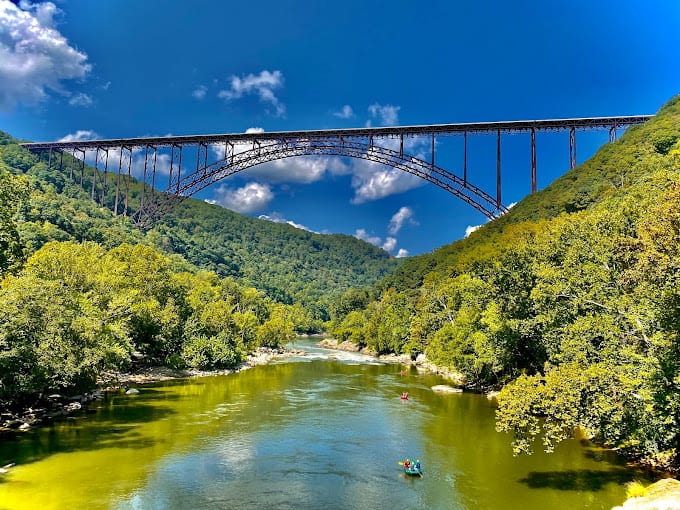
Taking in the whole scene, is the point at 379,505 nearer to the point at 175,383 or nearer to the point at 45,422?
the point at 45,422

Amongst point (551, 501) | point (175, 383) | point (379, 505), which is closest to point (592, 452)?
point (551, 501)

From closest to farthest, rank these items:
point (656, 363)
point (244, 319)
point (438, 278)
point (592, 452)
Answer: point (656, 363), point (592, 452), point (244, 319), point (438, 278)

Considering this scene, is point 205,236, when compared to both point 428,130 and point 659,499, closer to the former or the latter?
point 428,130

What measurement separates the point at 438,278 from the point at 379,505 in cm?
5158

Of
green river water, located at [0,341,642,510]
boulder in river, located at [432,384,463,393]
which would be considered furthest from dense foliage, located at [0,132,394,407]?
boulder in river, located at [432,384,463,393]

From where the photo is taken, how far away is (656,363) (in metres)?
12.5

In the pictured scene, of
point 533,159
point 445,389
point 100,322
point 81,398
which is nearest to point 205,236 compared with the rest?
point 533,159

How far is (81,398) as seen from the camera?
25.6 m

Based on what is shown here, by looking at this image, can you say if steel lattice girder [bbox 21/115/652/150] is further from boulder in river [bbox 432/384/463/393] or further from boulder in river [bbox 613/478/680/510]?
boulder in river [bbox 613/478/680/510]

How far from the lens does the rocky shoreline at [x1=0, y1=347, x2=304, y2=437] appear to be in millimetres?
20306

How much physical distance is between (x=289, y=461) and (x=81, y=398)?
47.1 feet

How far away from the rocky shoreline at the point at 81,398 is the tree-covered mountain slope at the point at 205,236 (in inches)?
485

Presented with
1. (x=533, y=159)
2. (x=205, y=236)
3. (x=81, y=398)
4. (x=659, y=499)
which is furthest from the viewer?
(x=205, y=236)

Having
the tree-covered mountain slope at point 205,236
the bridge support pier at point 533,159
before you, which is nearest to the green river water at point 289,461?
the tree-covered mountain slope at point 205,236
